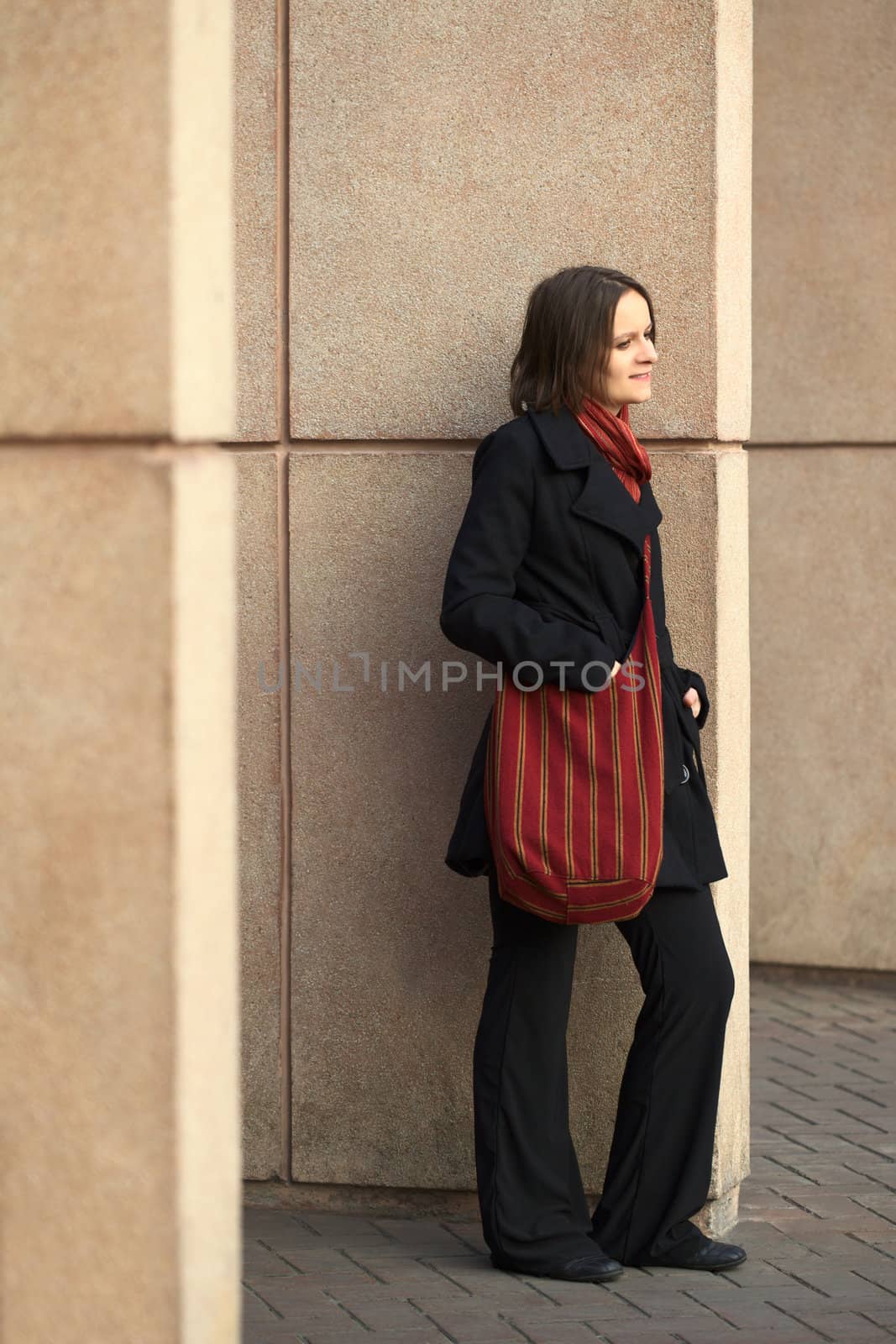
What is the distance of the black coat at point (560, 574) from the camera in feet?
12.3

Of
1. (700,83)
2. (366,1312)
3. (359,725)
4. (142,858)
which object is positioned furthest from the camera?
(359,725)

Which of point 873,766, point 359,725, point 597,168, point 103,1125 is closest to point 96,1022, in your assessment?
point 103,1125

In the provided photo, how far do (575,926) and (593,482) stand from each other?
3.01ft

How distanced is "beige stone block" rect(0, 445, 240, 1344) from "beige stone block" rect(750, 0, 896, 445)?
457 centimetres

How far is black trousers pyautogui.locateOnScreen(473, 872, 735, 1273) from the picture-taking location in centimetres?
390

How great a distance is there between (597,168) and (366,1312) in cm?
243

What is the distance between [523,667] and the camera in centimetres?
377

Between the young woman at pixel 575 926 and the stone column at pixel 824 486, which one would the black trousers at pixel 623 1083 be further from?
the stone column at pixel 824 486

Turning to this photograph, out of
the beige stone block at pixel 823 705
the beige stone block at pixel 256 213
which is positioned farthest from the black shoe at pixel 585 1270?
the beige stone block at pixel 823 705

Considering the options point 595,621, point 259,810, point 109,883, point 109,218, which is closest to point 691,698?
point 595,621

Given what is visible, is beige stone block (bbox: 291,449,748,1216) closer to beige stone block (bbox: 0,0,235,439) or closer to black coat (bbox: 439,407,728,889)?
black coat (bbox: 439,407,728,889)

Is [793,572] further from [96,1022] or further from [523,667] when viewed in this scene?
[96,1022]

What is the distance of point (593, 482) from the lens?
3.83 metres

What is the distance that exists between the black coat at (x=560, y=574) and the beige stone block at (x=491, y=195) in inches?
15.5
